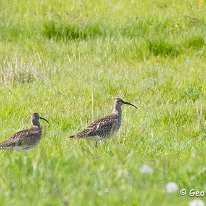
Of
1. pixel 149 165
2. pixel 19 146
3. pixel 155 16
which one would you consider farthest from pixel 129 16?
pixel 149 165

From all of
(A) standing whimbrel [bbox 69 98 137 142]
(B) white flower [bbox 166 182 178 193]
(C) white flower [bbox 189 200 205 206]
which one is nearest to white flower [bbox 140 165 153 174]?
(B) white flower [bbox 166 182 178 193]

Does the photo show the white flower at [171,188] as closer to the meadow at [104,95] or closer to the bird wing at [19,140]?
the meadow at [104,95]

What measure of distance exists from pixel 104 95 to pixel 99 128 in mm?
2366

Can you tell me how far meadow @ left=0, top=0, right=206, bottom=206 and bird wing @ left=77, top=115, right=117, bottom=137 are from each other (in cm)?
15

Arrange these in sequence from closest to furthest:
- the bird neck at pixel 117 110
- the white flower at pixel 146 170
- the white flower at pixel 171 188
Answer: the white flower at pixel 171 188 → the white flower at pixel 146 170 → the bird neck at pixel 117 110

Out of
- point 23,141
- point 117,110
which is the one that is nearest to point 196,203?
point 23,141

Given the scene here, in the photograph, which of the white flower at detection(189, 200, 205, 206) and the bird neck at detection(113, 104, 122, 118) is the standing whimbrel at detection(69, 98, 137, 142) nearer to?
the bird neck at detection(113, 104, 122, 118)

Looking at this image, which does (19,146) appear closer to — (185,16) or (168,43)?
(168,43)

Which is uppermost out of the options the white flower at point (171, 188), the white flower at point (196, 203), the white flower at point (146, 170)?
the white flower at point (196, 203)

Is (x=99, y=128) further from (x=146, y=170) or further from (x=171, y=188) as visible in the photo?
(x=171, y=188)

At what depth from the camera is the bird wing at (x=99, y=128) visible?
7.98 m

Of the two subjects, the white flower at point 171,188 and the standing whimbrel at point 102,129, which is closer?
the white flower at point 171,188

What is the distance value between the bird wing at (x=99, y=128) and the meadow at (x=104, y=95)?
15 centimetres

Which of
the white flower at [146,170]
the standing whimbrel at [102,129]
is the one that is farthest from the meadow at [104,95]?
the standing whimbrel at [102,129]
